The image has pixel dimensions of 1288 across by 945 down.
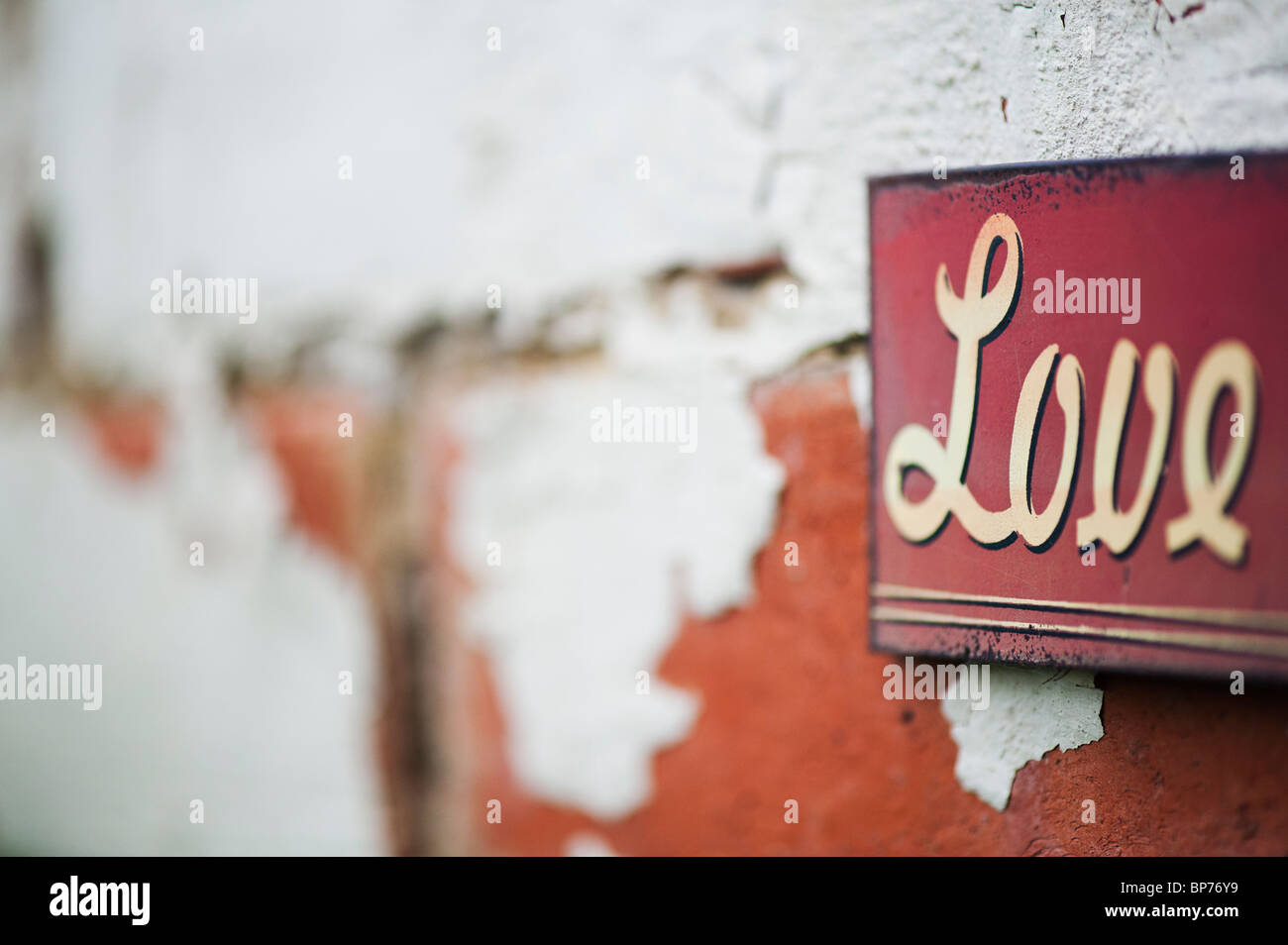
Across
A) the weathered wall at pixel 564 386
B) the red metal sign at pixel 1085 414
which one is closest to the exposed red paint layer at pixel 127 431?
the weathered wall at pixel 564 386

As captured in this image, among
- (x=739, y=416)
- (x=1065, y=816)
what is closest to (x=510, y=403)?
(x=739, y=416)

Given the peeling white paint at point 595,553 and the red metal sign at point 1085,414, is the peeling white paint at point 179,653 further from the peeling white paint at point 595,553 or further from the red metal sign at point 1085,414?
the red metal sign at point 1085,414

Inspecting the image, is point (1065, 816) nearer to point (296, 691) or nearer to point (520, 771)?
point (520, 771)

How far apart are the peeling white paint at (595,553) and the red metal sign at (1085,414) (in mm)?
88

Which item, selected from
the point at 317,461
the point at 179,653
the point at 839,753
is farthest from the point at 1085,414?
the point at 179,653

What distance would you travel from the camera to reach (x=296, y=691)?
0.45 metres

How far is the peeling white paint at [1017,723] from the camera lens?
24cm

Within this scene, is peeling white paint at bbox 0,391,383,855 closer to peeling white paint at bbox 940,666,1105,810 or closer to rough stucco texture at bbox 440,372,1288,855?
rough stucco texture at bbox 440,372,1288,855

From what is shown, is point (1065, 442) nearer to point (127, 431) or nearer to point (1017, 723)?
point (1017, 723)

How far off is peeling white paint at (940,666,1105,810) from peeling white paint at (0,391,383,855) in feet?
0.89

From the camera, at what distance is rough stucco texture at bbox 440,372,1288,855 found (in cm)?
24

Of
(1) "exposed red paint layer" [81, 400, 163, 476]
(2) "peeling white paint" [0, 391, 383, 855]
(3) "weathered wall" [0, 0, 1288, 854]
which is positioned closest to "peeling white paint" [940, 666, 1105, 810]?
(3) "weathered wall" [0, 0, 1288, 854]

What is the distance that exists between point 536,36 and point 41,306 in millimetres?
345

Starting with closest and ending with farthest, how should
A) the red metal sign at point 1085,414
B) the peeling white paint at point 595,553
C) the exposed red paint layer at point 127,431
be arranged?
1. the red metal sign at point 1085,414
2. the peeling white paint at point 595,553
3. the exposed red paint layer at point 127,431
